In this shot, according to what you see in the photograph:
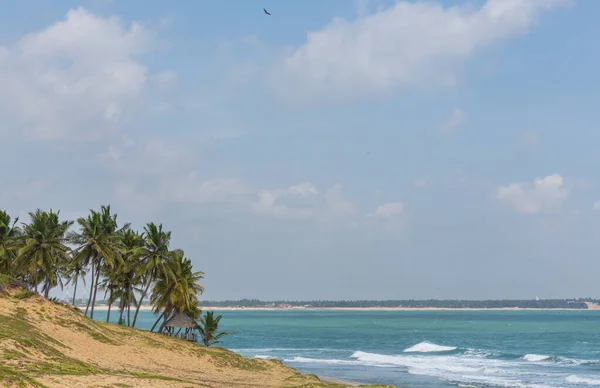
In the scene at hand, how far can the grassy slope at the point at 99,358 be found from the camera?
23.9 m

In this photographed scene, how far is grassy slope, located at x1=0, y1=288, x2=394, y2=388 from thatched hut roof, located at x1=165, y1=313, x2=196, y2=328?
5.41 m

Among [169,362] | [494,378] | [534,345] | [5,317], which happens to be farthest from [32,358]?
[534,345]

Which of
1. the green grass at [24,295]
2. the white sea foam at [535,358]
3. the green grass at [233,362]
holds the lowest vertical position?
the white sea foam at [535,358]

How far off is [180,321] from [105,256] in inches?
344

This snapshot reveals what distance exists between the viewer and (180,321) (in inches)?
2000

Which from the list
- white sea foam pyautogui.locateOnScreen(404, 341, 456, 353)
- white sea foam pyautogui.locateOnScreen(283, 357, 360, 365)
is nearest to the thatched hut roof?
white sea foam pyautogui.locateOnScreen(283, 357, 360, 365)

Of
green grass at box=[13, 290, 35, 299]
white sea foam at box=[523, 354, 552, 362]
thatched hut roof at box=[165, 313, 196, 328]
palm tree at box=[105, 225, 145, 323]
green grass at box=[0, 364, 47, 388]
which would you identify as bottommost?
white sea foam at box=[523, 354, 552, 362]

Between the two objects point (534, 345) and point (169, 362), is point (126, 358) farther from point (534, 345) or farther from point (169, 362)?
point (534, 345)

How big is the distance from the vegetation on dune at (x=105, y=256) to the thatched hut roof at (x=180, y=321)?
0.61 meters

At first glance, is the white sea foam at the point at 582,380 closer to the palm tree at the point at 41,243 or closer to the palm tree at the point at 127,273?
the palm tree at the point at 127,273

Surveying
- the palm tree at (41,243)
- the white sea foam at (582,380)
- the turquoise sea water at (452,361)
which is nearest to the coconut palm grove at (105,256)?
the palm tree at (41,243)

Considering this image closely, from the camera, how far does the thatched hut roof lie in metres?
50.7

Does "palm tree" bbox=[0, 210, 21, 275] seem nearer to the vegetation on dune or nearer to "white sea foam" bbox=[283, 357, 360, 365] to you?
the vegetation on dune

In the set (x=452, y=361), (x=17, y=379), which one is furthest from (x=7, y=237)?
(x=452, y=361)
